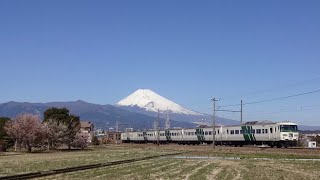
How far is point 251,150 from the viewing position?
237 ft

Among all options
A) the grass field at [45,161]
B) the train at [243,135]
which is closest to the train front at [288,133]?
the train at [243,135]

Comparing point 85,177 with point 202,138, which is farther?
point 202,138

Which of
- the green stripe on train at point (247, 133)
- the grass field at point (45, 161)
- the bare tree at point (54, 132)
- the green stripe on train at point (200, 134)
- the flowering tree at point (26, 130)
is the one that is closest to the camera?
the grass field at point (45, 161)

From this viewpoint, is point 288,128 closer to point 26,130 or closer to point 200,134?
point 200,134

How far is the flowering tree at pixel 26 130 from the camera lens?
87188 millimetres

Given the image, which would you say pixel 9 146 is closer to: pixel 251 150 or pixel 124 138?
pixel 251 150

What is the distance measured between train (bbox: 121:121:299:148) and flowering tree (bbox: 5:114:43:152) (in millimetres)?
34238

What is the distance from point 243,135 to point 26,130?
4109 cm

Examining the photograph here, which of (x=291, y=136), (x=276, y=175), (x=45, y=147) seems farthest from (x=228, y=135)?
(x=276, y=175)

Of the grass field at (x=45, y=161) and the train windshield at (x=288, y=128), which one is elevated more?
the train windshield at (x=288, y=128)

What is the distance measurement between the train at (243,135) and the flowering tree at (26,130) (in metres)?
34.2

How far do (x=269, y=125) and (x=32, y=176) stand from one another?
172ft

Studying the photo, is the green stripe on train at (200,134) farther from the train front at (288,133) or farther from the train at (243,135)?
the train front at (288,133)

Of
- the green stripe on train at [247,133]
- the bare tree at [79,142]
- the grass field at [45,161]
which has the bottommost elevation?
the grass field at [45,161]
